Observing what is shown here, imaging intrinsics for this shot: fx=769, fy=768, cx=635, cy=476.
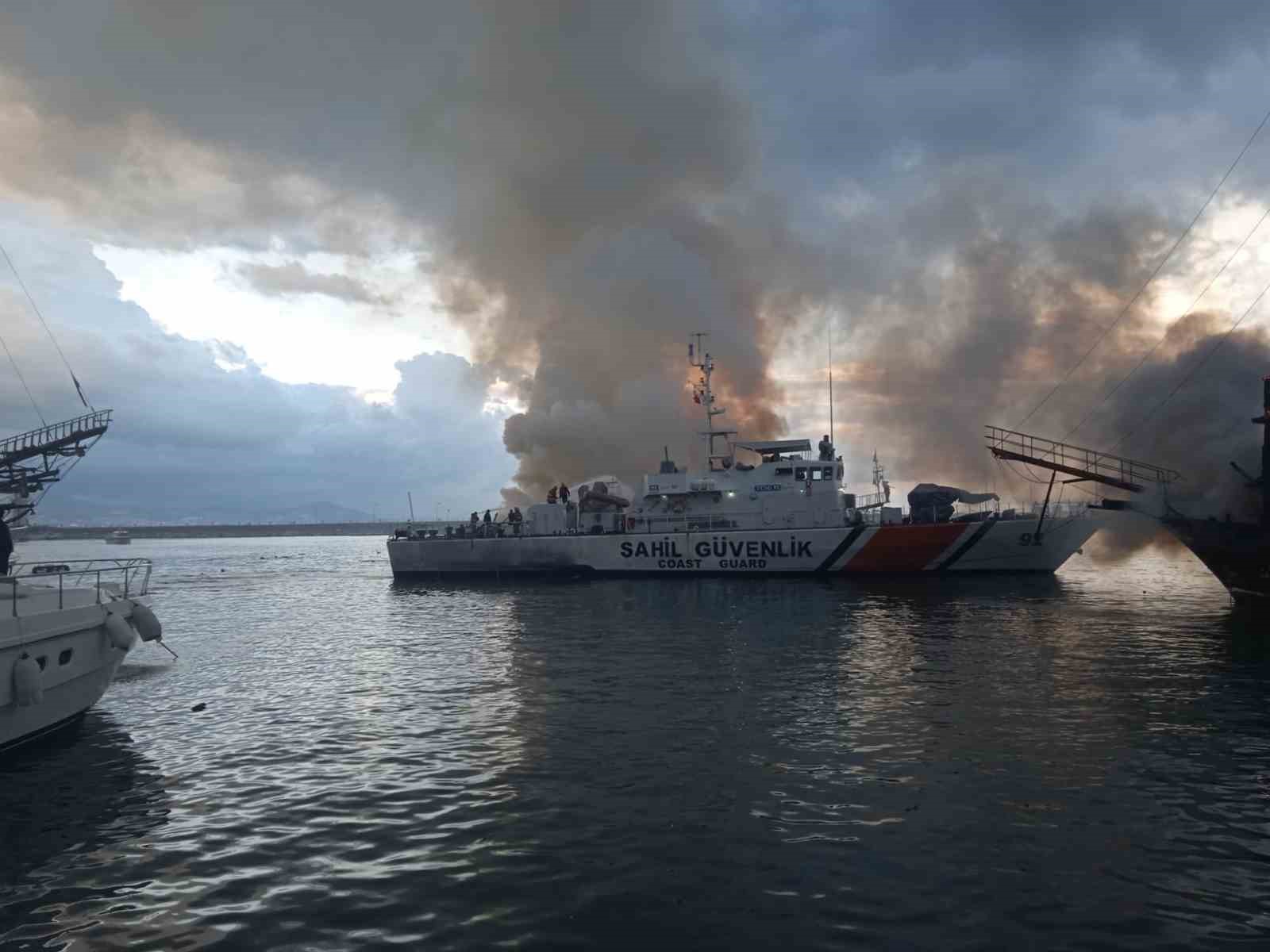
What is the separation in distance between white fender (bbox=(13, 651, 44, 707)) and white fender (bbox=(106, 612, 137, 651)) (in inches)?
81.7

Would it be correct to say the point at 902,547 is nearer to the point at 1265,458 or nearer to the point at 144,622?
the point at 1265,458

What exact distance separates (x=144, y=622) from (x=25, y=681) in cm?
360

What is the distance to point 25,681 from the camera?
11320 millimetres

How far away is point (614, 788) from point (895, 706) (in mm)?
6265

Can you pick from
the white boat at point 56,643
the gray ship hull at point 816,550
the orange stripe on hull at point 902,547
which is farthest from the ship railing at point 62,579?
the orange stripe on hull at point 902,547

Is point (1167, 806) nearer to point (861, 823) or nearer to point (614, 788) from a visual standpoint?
point (861, 823)

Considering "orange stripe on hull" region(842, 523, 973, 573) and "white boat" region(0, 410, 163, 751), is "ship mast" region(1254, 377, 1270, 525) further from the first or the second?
"white boat" region(0, 410, 163, 751)

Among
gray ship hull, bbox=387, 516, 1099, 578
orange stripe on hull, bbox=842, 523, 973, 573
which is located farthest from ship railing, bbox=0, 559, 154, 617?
orange stripe on hull, bbox=842, 523, 973, 573

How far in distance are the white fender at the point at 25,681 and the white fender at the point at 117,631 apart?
207 centimetres

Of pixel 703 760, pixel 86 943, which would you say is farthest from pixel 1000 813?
pixel 86 943

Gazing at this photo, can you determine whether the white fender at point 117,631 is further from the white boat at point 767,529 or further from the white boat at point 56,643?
the white boat at point 767,529

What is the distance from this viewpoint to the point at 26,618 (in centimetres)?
1145

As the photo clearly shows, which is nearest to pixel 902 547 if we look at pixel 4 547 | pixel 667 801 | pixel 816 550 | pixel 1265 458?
pixel 816 550

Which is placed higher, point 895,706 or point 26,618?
point 26,618
